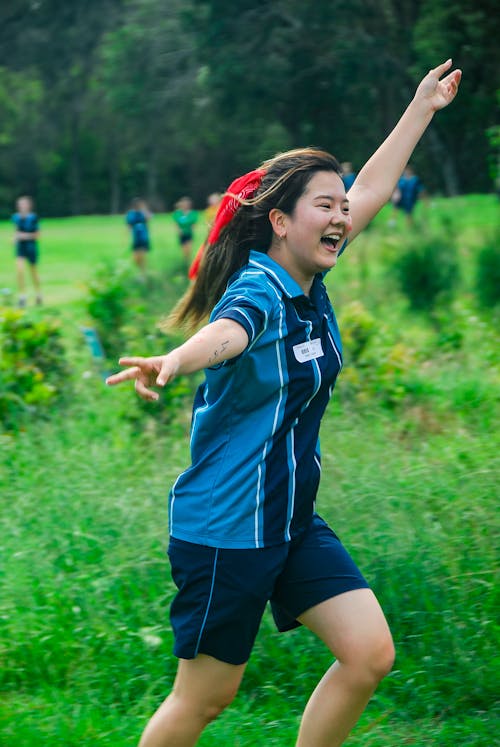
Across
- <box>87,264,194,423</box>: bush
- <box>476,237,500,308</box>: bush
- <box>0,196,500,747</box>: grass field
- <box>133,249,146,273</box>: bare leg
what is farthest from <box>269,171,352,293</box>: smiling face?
<box>133,249,146,273</box>: bare leg

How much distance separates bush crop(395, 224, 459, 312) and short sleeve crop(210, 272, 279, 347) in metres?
8.13

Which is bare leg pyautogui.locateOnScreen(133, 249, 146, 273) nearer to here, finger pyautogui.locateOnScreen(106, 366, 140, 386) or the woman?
the woman

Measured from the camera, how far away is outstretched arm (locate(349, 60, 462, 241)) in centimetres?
353

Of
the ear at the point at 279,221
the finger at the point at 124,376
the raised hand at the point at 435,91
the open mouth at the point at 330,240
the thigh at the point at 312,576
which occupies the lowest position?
the thigh at the point at 312,576

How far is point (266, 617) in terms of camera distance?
4203 millimetres

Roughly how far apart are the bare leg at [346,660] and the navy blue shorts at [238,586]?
42 millimetres

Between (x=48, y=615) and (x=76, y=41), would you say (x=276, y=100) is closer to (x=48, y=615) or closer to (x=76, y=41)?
(x=76, y=41)

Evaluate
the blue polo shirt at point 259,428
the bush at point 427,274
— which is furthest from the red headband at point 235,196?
the bush at point 427,274

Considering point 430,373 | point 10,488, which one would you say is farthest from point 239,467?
point 430,373

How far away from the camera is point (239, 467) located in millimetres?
2855

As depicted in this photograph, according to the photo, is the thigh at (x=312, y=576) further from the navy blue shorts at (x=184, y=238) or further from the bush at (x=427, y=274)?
the navy blue shorts at (x=184, y=238)

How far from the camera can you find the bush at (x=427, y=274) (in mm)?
11016

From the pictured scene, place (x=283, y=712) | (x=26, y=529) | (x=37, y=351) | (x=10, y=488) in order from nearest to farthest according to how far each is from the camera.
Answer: (x=283, y=712), (x=26, y=529), (x=10, y=488), (x=37, y=351)

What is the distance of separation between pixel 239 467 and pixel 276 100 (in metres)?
37.0
